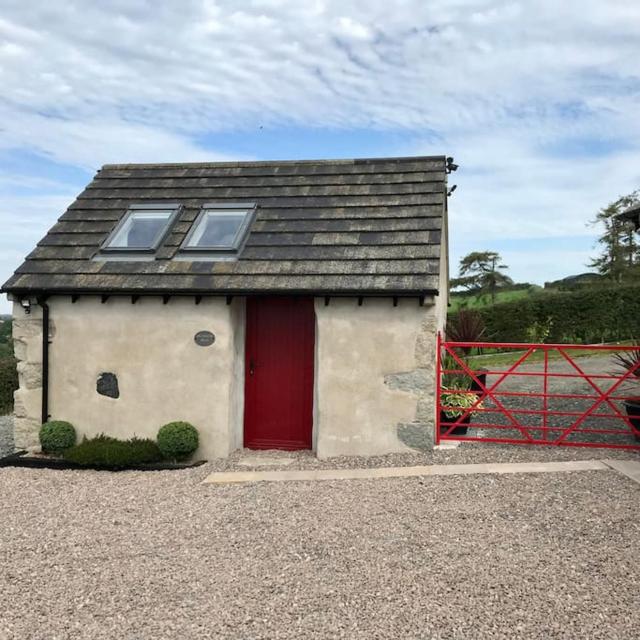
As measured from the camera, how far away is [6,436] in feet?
34.3

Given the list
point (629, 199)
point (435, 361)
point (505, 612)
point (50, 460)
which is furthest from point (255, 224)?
point (629, 199)

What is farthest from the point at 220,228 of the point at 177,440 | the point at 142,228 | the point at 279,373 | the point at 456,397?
the point at 456,397

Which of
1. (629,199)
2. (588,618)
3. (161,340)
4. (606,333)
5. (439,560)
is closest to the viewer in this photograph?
(588,618)

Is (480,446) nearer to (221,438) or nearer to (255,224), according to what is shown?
(221,438)

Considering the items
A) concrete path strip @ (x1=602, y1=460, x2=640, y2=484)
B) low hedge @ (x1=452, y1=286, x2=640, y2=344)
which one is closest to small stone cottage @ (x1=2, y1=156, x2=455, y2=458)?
concrete path strip @ (x1=602, y1=460, x2=640, y2=484)

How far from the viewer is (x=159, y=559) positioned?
4.82 metres

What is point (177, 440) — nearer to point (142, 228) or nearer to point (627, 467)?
point (142, 228)

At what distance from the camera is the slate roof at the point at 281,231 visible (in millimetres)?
7938

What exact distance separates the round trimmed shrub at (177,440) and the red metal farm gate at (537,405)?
3.31 meters

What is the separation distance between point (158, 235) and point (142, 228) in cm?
47

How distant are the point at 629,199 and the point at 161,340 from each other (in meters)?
29.2

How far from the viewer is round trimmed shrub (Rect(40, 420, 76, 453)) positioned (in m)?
8.23

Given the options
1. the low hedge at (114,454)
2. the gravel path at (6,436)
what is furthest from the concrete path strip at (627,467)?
the gravel path at (6,436)

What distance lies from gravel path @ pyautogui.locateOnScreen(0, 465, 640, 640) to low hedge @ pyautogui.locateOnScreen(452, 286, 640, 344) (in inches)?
632
